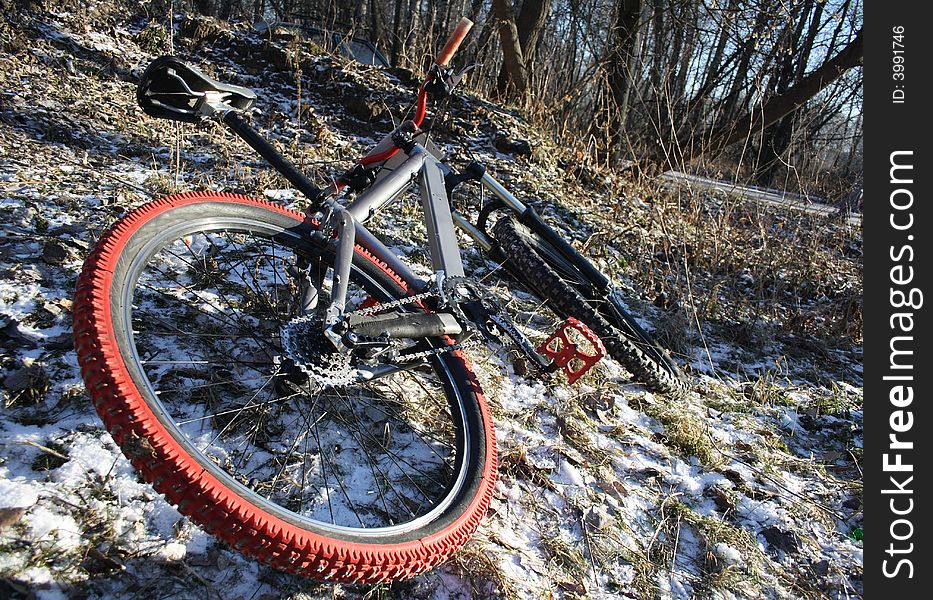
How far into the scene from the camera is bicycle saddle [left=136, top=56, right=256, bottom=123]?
1.79m

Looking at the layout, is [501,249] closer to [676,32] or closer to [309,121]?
[309,121]

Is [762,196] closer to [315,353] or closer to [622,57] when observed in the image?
[622,57]

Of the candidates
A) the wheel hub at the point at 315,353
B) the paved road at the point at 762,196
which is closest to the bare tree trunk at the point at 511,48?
the paved road at the point at 762,196

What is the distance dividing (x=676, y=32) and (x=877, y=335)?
7168 millimetres

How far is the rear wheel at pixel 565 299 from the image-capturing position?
9.64 ft

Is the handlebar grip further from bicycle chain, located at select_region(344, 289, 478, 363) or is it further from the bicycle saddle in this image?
bicycle chain, located at select_region(344, 289, 478, 363)

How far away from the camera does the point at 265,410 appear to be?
6.25ft

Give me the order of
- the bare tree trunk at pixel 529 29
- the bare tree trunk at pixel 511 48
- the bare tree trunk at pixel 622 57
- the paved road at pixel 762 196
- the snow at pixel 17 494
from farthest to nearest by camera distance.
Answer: the bare tree trunk at pixel 529 29, the bare tree trunk at pixel 622 57, the bare tree trunk at pixel 511 48, the paved road at pixel 762 196, the snow at pixel 17 494

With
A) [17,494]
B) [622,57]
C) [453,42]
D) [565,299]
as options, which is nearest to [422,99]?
[453,42]

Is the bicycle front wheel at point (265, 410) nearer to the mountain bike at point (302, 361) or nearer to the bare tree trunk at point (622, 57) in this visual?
the mountain bike at point (302, 361)

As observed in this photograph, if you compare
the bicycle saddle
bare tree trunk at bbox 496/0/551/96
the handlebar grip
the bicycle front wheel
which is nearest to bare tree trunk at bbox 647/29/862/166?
bare tree trunk at bbox 496/0/551/96

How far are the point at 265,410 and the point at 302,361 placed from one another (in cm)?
40

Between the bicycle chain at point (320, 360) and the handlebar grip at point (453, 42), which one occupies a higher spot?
the handlebar grip at point (453, 42)

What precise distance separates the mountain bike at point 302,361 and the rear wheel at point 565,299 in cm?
48
